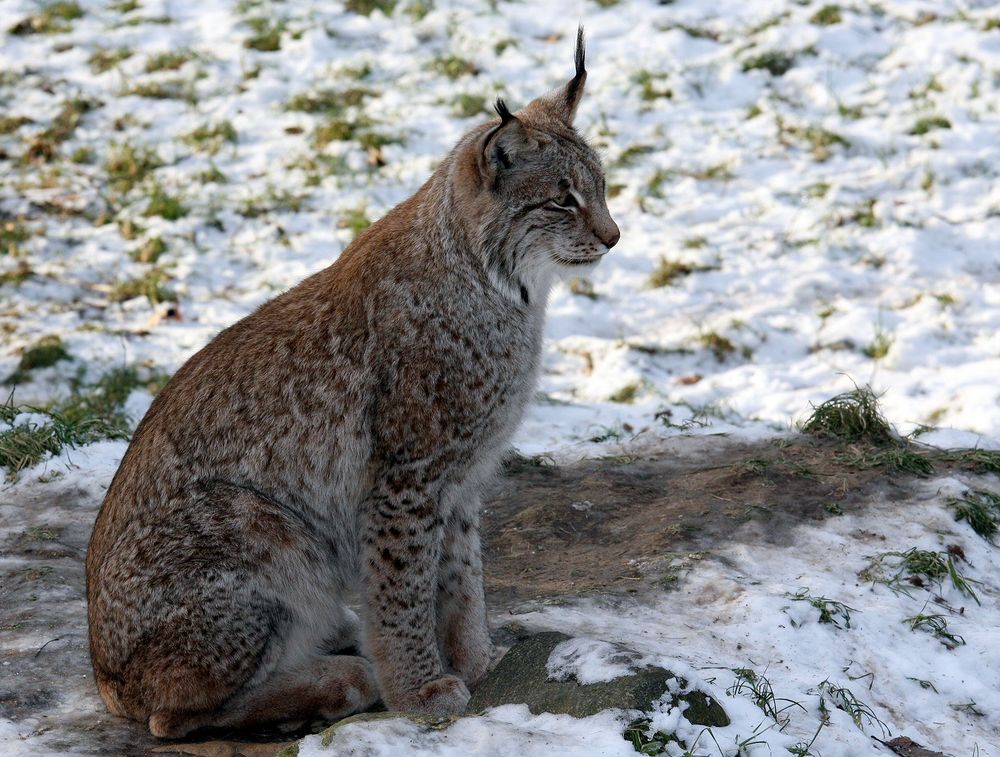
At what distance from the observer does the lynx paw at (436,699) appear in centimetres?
430

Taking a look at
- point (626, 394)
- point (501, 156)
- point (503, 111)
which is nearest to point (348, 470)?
point (501, 156)

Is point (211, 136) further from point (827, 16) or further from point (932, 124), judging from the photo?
point (932, 124)

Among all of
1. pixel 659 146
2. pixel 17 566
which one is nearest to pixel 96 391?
pixel 17 566

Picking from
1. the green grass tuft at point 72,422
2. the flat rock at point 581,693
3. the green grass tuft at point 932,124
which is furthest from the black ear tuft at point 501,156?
the green grass tuft at point 932,124

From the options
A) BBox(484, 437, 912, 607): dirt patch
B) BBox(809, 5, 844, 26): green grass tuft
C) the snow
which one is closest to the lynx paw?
the snow

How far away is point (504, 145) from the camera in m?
4.42

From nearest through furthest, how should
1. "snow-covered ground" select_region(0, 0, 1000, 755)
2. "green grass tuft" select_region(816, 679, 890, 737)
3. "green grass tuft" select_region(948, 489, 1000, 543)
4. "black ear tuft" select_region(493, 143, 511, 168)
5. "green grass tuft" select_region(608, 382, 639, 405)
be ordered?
1. "green grass tuft" select_region(816, 679, 890, 737)
2. "black ear tuft" select_region(493, 143, 511, 168)
3. "green grass tuft" select_region(948, 489, 1000, 543)
4. "snow-covered ground" select_region(0, 0, 1000, 755)
5. "green grass tuft" select_region(608, 382, 639, 405)

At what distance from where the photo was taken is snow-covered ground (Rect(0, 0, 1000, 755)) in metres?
7.76

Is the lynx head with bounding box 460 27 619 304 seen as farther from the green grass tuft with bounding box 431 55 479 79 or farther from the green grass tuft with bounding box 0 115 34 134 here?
the green grass tuft with bounding box 0 115 34 134

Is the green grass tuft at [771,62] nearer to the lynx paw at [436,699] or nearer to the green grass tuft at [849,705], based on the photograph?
the green grass tuft at [849,705]

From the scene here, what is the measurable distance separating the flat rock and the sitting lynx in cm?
33

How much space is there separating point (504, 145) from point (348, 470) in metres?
1.26

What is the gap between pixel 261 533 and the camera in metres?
4.24

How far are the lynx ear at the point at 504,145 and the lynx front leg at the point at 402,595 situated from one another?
118 centimetres
